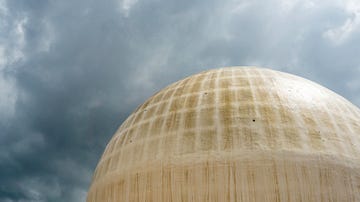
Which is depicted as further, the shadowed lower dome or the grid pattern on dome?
the grid pattern on dome

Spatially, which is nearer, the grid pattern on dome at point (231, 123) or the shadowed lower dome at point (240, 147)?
the shadowed lower dome at point (240, 147)

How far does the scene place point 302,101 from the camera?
68.4 feet

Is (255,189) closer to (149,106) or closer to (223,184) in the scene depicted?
(223,184)

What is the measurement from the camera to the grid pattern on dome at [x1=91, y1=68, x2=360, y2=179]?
1897 centimetres

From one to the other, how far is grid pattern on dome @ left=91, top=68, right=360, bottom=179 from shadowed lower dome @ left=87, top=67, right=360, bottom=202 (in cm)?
5

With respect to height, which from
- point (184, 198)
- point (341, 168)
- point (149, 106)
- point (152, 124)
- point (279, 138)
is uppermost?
point (149, 106)

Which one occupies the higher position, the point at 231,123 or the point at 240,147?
the point at 231,123

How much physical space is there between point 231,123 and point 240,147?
4.63 ft

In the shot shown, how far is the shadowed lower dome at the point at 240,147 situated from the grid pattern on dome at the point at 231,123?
46mm

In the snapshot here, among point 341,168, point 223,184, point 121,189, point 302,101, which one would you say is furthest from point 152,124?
point 341,168

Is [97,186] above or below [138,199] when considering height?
above

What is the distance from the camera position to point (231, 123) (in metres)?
19.6

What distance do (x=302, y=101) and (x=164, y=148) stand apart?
7.17 meters

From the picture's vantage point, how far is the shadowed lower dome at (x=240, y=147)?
17.9m
